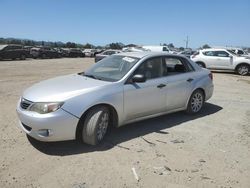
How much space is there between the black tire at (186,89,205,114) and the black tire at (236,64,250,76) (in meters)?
12.4

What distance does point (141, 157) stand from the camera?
452cm

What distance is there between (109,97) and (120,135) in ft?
2.91

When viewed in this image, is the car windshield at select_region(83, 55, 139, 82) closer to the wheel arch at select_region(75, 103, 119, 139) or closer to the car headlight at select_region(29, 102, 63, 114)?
the wheel arch at select_region(75, 103, 119, 139)

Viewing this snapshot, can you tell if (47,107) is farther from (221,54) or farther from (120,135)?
(221,54)

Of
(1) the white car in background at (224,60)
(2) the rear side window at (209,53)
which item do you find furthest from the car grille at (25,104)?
(2) the rear side window at (209,53)

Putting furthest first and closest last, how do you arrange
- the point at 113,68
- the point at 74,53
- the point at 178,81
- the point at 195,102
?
1. the point at 74,53
2. the point at 195,102
3. the point at 178,81
4. the point at 113,68

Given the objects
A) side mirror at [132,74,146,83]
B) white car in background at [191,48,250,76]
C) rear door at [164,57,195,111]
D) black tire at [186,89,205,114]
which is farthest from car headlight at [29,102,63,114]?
white car in background at [191,48,250,76]

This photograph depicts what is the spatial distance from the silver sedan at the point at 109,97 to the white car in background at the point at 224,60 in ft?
40.7

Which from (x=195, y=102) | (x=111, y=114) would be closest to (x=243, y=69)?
(x=195, y=102)

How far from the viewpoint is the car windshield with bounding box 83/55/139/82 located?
551 centimetres

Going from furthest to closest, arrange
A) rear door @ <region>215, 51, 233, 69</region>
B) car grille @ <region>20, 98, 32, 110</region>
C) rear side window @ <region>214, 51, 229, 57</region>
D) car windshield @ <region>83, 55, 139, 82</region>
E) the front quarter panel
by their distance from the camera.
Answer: rear side window @ <region>214, 51, 229, 57</region>
rear door @ <region>215, 51, 233, 69</region>
car windshield @ <region>83, 55, 139, 82</region>
car grille @ <region>20, 98, 32, 110</region>
the front quarter panel

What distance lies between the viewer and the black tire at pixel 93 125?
471 centimetres

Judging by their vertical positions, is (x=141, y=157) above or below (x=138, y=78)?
below

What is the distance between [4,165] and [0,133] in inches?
A: 54.8
